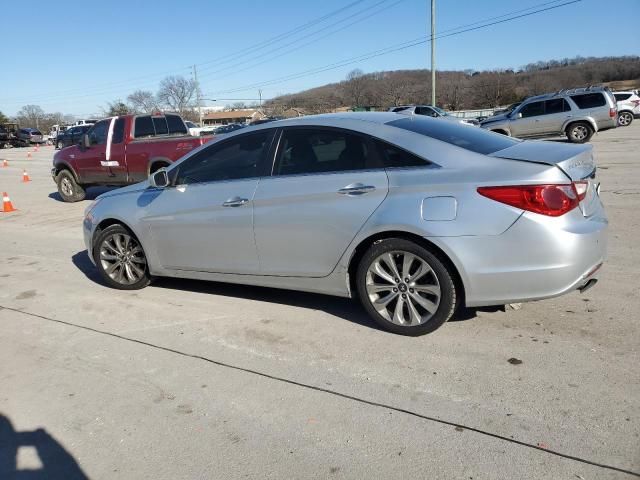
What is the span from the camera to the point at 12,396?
350 centimetres

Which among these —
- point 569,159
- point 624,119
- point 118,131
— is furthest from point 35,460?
point 624,119

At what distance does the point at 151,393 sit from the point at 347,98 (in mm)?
70856

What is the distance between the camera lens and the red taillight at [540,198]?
3.38 m

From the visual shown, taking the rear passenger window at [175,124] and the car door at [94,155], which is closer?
the car door at [94,155]

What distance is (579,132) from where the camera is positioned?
19.2m

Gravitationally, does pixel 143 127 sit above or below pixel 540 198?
above

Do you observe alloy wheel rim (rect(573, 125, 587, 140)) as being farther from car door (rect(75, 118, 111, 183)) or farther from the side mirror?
the side mirror

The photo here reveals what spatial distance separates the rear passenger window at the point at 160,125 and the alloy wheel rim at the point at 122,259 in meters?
6.73

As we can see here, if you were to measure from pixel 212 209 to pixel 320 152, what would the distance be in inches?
44.4

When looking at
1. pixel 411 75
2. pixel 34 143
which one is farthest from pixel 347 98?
pixel 34 143

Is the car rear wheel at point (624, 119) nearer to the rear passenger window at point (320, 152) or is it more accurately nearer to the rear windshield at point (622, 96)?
the rear windshield at point (622, 96)

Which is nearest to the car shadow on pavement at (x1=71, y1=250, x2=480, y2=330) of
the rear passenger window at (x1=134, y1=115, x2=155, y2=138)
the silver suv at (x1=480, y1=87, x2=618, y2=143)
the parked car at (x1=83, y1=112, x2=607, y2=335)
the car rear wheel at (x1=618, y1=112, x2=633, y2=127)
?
the parked car at (x1=83, y1=112, x2=607, y2=335)

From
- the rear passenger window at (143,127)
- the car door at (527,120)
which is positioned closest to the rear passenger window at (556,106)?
the car door at (527,120)

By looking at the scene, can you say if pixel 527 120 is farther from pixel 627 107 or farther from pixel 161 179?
pixel 161 179
